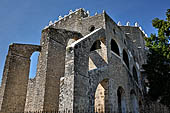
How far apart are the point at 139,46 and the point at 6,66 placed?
38.4ft

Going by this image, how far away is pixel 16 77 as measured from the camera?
9477mm

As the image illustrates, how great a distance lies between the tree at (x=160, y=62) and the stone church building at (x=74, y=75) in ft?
5.01

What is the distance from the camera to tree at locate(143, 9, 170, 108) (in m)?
9.06

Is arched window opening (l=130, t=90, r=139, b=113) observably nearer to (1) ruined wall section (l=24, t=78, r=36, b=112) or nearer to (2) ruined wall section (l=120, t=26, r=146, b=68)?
(2) ruined wall section (l=120, t=26, r=146, b=68)

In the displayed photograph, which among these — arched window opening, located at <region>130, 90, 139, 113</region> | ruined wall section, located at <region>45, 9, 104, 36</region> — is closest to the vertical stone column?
ruined wall section, located at <region>45, 9, 104, 36</region>

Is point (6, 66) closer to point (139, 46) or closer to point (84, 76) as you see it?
point (84, 76)

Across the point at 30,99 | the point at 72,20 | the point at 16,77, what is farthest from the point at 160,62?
the point at 16,77

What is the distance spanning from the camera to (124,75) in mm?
10273

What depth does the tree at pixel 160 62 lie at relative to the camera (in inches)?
357

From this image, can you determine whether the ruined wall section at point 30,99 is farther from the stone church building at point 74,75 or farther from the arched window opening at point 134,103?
the arched window opening at point 134,103

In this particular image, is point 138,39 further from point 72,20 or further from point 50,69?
point 50,69

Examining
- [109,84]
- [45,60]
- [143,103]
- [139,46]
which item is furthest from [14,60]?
[139,46]

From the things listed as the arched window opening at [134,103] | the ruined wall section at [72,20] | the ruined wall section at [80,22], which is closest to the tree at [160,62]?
the arched window opening at [134,103]

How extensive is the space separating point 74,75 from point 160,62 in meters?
5.84
